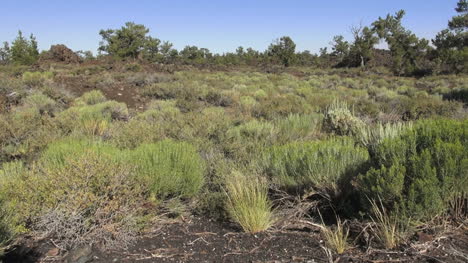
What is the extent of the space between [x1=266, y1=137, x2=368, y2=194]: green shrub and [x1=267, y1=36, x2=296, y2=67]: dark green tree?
53.5 meters

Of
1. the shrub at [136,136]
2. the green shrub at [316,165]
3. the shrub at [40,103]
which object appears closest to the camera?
the green shrub at [316,165]

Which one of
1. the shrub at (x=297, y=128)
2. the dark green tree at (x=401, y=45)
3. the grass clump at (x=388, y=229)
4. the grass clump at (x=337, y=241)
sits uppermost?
the dark green tree at (x=401, y=45)

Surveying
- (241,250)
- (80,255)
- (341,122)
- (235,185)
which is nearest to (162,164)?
(235,185)

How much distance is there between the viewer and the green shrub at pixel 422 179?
3.41 meters

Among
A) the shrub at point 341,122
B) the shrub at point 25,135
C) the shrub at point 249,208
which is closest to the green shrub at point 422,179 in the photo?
the shrub at point 249,208

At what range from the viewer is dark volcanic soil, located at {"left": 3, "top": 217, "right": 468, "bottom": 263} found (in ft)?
10.6

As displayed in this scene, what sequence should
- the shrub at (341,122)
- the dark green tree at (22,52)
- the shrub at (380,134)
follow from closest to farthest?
the shrub at (380,134)
the shrub at (341,122)
the dark green tree at (22,52)

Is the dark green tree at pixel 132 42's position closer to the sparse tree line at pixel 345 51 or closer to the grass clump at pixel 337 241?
the sparse tree line at pixel 345 51

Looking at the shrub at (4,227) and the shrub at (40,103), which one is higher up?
the shrub at (40,103)

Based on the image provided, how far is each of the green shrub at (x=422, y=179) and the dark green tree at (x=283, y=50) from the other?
54.5m

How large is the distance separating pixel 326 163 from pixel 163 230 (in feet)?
6.48

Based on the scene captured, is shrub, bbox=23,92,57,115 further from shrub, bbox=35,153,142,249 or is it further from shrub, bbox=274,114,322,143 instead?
shrub, bbox=35,153,142,249

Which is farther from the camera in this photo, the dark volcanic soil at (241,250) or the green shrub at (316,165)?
the green shrub at (316,165)

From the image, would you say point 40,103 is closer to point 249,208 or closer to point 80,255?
point 80,255
